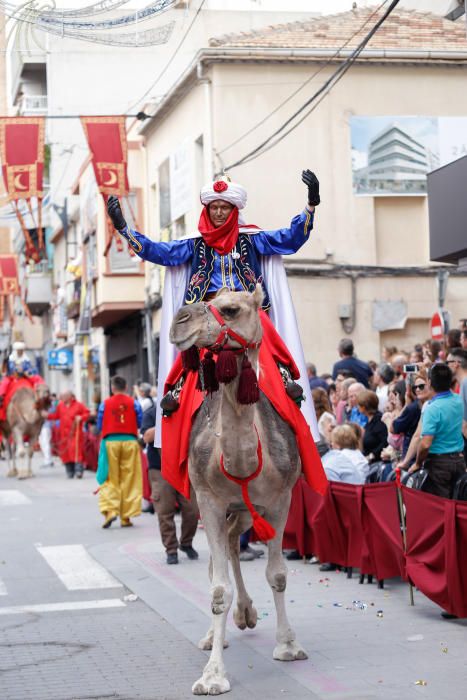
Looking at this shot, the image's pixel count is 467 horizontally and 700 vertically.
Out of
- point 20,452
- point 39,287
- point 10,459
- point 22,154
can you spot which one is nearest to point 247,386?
point 22,154

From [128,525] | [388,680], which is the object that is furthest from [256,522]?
[128,525]

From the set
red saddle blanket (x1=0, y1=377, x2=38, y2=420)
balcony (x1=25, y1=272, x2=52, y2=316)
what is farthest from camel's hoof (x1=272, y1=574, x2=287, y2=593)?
balcony (x1=25, y1=272, x2=52, y2=316)

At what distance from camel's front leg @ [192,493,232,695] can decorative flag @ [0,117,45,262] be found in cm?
1751

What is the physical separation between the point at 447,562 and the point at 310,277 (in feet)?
55.7

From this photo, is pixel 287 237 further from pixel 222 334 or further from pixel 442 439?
pixel 442 439

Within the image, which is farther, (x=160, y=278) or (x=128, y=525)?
(x=160, y=278)

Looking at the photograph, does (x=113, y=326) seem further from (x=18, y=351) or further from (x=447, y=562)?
(x=447, y=562)

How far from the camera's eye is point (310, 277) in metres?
24.9

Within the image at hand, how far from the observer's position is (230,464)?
6805mm

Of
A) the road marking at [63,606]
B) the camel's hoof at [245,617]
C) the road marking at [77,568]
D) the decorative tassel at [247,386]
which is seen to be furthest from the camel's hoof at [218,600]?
the road marking at [77,568]

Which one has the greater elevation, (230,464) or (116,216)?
(116,216)

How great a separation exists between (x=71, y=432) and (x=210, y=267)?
17.8 m

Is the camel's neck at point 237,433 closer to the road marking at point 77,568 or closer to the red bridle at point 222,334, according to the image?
the red bridle at point 222,334

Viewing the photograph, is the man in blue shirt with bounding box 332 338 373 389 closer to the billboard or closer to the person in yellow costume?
the person in yellow costume
